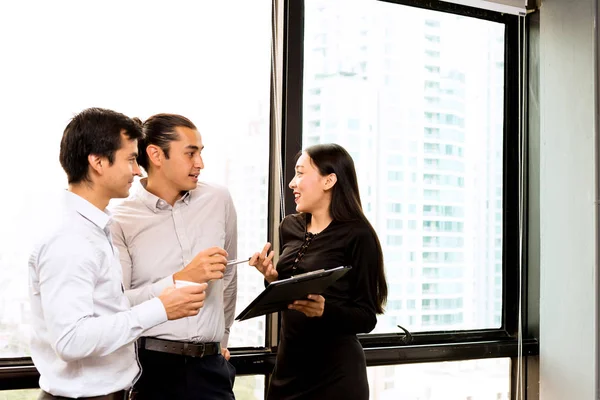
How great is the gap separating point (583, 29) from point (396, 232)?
1.41 m

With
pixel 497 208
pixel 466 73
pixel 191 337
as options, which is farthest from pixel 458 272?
pixel 191 337

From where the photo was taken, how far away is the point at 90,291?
1.76 meters

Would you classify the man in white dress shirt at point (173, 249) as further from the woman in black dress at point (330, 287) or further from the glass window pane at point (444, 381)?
the glass window pane at point (444, 381)

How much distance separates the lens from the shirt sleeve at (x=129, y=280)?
7.08 ft


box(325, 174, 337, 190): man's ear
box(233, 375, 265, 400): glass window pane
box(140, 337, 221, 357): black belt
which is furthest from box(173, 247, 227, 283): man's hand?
box(233, 375, 265, 400): glass window pane

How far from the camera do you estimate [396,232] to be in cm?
363

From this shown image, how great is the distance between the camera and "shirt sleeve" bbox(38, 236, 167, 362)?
172 cm

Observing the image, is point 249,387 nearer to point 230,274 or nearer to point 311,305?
point 230,274

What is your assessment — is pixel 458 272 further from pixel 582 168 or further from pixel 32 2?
pixel 32 2

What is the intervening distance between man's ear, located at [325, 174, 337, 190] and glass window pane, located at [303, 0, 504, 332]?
78 cm

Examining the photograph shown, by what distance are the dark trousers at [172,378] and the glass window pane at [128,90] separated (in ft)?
2.33

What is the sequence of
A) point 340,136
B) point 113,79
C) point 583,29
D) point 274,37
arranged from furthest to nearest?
point 583,29
point 340,136
point 274,37
point 113,79

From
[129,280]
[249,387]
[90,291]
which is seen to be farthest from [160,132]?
[249,387]

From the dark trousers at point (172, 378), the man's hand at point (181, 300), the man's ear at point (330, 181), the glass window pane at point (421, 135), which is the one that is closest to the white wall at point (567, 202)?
the glass window pane at point (421, 135)
